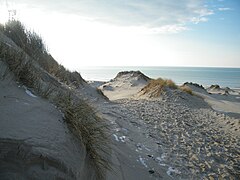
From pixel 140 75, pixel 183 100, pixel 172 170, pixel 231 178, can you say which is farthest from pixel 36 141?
pixel 140 75

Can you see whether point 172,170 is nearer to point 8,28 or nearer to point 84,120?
point 84,120

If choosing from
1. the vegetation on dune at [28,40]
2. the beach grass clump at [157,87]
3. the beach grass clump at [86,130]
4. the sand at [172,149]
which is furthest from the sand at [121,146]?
the beach grass clump at [157,87]

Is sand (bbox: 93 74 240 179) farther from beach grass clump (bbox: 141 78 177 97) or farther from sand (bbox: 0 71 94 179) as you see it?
beach grass clump (bbox: 141 78 177 97)

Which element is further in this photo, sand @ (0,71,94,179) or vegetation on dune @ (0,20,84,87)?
vegetation on dune @ (0,20,84,87)

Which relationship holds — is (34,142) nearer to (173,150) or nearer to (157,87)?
(173,150)

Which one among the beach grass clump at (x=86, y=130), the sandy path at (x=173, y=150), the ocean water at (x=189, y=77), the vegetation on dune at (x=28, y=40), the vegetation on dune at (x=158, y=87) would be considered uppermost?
the vegetation on dune at (x=28, y=40)

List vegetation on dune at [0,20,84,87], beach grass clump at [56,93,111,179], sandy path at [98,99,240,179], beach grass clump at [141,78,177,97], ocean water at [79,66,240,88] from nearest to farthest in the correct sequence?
beach grass clump at [56,93,111,179], sandy path at [98,99,240,179], vegetation on dune at [0,20,84,87], beach grass clump at [141,78,177,97], ocean water at [79,66,240,88]

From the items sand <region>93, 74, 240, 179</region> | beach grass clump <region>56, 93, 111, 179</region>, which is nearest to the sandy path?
sand <region>93, 74, 240, 179</region>

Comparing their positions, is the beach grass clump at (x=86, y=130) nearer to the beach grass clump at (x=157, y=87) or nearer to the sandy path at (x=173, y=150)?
the sandy path at (x=173, y=150)

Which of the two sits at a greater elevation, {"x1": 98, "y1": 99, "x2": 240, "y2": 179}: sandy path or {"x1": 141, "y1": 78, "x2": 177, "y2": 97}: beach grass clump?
{"x1": 141, "y1": 78, "x2": 177, "y2": 97}: beach grass clump

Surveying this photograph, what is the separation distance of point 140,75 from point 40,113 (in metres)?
22.1

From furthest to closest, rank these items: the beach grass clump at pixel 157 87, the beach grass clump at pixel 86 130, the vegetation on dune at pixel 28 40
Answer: the beach grass clump at pixel 157 87 < the vegetation on dune at pixel 28 40 < the beach grass clump at pixel 86 130

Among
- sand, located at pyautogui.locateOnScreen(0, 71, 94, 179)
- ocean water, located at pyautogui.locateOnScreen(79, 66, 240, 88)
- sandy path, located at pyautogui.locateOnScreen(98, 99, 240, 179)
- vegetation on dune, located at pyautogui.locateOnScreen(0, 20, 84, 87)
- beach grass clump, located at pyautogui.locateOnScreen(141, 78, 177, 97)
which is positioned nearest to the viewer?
sand, located at pyautogui.locateOnScreen(0, 71, 94, 179)

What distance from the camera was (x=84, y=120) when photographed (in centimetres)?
303
